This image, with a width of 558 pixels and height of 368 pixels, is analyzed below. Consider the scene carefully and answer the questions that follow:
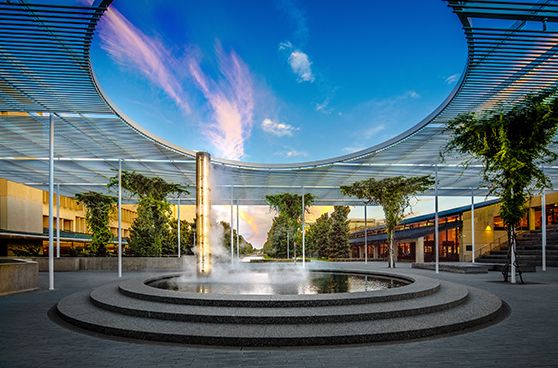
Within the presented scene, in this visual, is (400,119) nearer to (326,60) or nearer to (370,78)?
(370,78)

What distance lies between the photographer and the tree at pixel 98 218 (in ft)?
78.2

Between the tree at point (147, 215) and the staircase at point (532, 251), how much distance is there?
64.7ft

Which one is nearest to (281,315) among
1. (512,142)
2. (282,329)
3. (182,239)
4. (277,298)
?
(282,329)

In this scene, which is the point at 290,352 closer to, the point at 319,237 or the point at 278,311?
the point at 278,311

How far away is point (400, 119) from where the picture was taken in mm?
26141

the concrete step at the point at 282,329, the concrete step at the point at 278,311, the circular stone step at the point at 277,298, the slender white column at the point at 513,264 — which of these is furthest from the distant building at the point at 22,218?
the slender white column at the point at 513,264

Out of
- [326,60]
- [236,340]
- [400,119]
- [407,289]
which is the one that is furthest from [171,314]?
[400,119]

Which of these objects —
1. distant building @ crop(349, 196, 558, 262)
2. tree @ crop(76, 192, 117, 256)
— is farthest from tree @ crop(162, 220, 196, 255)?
distant building @ crop(349, 196, 558, 262)

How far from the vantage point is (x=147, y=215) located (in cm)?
2331

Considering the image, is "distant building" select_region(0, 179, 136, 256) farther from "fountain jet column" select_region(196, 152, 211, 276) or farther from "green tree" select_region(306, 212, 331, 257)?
"green tree" select_region(306, 212, 331, 257)

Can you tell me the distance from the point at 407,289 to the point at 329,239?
30.9 m

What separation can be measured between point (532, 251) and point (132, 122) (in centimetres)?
2441

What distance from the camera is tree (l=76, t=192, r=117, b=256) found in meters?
23.8

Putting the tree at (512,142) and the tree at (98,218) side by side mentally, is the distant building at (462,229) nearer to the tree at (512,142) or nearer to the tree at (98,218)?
the tree at (512,142)
